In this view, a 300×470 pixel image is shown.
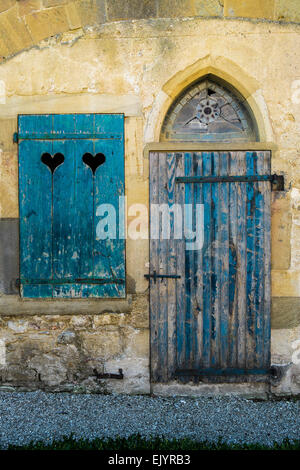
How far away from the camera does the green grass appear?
2.92 meters

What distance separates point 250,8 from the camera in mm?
3771

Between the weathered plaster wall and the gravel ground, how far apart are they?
0.62 ft

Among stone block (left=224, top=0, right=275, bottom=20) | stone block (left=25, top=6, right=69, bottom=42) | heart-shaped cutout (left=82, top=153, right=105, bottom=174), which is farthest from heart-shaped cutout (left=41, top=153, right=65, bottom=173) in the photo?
stone block (left=224, top=0, right=275, bottom=20)

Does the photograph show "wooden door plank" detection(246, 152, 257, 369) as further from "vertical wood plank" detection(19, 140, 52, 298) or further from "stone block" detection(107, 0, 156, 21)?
"vertical wood plank" detection(19, 140, 52, 298)

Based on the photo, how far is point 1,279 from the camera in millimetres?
3930

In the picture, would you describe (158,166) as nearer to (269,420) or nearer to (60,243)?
(60,243)

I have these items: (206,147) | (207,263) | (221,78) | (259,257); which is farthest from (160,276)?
(221,78)

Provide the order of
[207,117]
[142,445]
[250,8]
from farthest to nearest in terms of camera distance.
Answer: [207,117] < [250,8] < [142,445]

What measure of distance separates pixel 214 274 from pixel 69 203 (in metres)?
1.47

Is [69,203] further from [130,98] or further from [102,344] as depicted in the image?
[102,344]

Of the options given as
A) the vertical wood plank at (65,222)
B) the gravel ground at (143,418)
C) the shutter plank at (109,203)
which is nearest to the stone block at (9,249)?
the vertical wood plank at (65,222)

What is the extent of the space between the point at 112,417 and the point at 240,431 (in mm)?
1017

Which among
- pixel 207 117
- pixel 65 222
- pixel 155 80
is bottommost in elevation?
pixel 65 222
